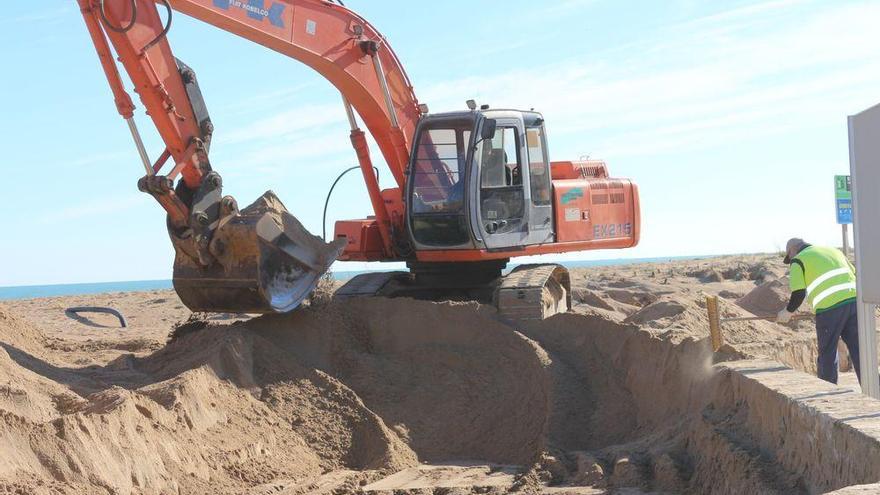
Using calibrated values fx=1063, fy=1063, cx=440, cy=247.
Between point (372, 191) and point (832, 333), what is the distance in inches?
215

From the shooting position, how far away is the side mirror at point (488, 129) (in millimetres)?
11727

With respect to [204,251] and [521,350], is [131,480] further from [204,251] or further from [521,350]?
[521,350]

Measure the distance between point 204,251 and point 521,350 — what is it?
3.32 meters

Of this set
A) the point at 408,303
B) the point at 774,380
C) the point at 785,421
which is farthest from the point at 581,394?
the point at 785,421

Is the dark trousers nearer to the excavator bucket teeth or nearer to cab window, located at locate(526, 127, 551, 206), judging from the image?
cab window, located at locate(526, 127, 551, 206)

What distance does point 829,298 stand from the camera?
9750 mm

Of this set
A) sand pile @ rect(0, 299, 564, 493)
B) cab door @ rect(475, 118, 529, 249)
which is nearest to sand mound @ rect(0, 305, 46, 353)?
sand pile @ rect(0, 299, 564, 493)

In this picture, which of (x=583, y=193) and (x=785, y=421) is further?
(x=583, y=193)

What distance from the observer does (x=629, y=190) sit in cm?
1389

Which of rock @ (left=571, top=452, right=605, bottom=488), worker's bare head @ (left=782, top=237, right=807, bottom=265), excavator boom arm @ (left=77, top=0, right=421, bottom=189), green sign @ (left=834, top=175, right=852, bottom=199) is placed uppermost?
excavator boom arm @ (left=77, top=0, right=421, bottom=189)

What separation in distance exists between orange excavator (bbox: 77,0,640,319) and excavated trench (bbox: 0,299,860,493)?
614mm

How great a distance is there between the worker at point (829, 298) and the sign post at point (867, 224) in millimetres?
1952

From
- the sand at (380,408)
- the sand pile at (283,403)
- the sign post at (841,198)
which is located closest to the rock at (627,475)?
the sand at (380,408)

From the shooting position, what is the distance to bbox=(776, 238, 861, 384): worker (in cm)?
974
